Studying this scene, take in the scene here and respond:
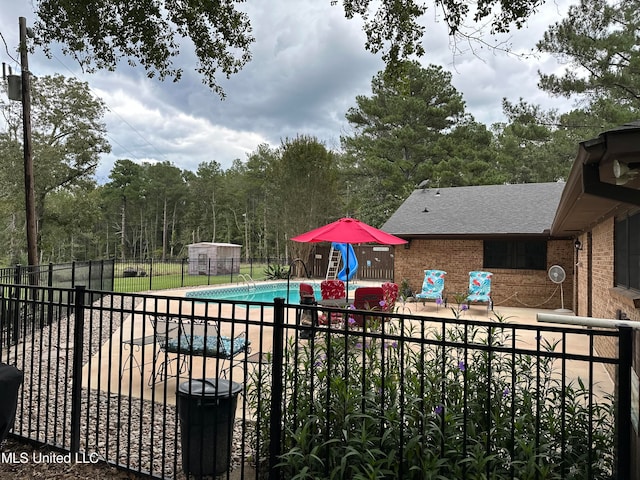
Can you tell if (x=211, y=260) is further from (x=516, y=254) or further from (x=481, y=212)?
(x=516, y=254)

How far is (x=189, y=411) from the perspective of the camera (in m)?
2.87

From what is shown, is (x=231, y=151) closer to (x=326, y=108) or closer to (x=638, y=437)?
(x=326, y=108)

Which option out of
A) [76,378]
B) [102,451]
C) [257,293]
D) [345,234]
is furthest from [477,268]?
[76,378]

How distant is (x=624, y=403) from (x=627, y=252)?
3.73 meters

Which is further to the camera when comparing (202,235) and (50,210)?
(202,235)

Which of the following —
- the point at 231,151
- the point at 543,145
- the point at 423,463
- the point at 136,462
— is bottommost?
the point at 136,462

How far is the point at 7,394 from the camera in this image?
101 inches

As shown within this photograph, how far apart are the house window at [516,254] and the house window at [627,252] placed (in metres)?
8.12

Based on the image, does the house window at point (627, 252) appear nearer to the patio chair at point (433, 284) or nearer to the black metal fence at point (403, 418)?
the black metal fence at point (403, 418)

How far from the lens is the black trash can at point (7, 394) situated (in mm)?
2527

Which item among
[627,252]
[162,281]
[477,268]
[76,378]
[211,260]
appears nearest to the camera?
[76,378]

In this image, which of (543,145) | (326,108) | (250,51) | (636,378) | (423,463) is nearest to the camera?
(636,378)

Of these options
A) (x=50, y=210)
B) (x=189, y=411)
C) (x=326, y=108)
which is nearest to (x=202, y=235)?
(x=326, y=108)

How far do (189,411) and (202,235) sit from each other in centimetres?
4623
